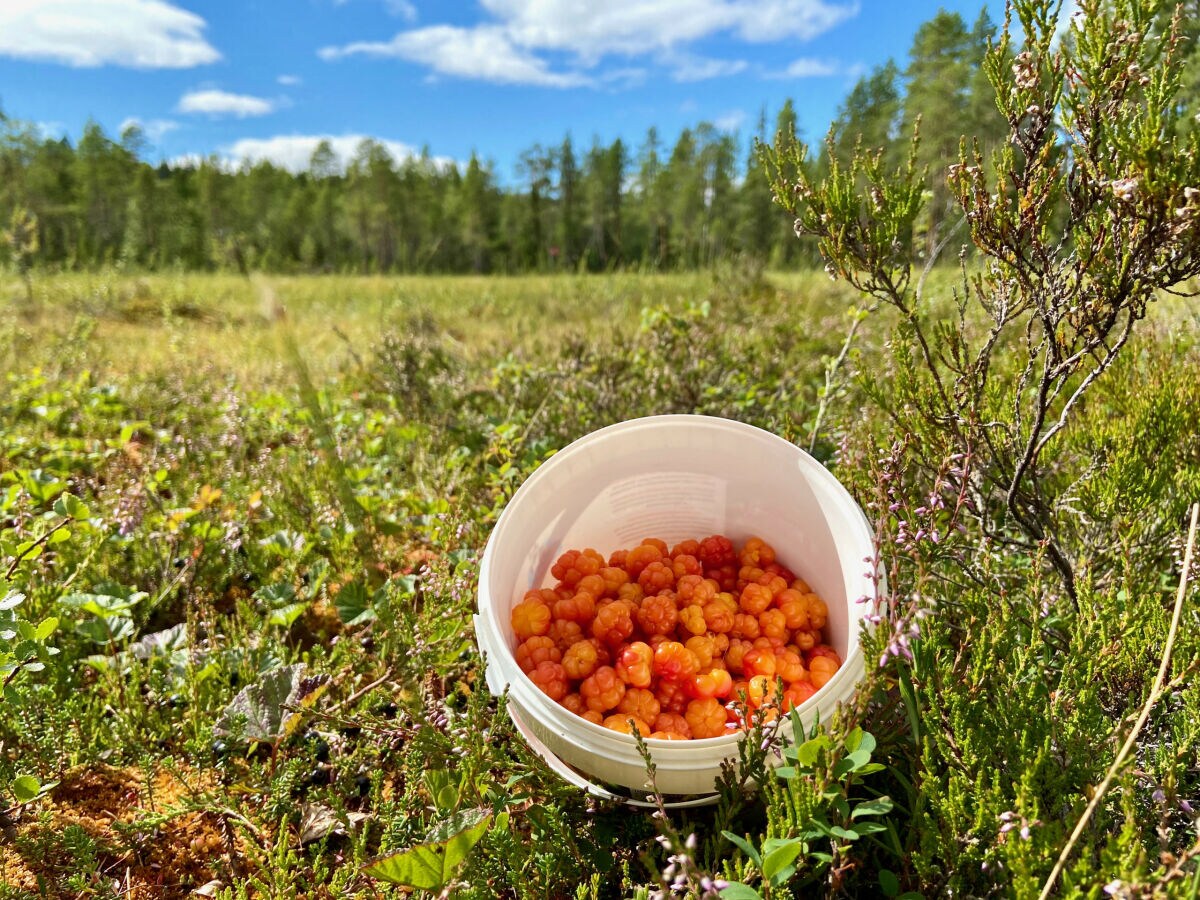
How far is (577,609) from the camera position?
1.98 m

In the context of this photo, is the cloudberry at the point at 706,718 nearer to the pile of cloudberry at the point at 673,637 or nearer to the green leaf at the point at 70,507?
the pile of cloudberry at the point at 673,637

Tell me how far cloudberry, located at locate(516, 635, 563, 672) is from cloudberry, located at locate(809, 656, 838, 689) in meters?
0.70

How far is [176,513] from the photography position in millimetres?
2635

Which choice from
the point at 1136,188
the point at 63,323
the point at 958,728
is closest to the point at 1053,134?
the point at 1136,188

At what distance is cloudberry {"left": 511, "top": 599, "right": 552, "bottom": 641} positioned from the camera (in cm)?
194

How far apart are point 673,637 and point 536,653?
416mm

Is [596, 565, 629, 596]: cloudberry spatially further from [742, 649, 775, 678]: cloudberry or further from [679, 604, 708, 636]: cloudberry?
[742, 649, 775, 678]: cloudberry

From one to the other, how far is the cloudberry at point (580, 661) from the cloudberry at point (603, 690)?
46 millimetres

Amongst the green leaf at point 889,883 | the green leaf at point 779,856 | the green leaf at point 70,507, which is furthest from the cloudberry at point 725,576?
the green leaf at point 70,507

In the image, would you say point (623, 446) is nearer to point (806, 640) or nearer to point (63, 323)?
point (806, 640)

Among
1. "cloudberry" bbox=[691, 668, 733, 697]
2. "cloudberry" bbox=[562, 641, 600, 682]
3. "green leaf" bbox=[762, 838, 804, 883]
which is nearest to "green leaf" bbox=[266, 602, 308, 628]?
"cloudberry" bbox=[562, 641, 600, 682]

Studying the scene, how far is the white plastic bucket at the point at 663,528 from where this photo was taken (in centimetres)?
141

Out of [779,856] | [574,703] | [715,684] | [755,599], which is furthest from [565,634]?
[779,856]

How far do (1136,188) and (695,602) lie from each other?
4.53ft
